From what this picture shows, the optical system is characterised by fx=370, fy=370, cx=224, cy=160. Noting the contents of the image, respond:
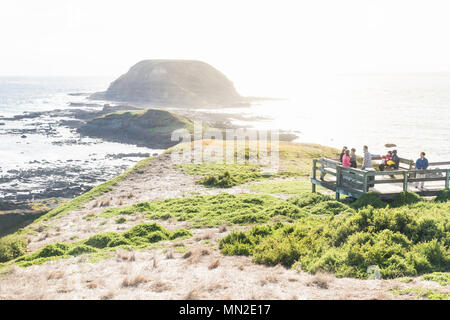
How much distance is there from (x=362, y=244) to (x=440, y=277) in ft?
8.54

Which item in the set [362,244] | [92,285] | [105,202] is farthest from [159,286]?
[105,202]

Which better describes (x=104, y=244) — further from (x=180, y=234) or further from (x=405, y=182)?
(x=405, y=182)

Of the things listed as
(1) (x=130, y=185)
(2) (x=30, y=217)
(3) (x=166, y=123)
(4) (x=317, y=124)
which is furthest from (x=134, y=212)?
(4) (x=317, y=124)

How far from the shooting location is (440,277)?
32.4 feet

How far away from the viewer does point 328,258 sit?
38.4 ft

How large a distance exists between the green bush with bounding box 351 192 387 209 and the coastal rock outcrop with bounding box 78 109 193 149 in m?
75.9

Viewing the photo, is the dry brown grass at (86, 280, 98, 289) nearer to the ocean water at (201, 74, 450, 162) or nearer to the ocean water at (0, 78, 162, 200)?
the ocean water at (0, 78, 162, 200)

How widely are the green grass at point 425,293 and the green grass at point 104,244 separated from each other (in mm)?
9902

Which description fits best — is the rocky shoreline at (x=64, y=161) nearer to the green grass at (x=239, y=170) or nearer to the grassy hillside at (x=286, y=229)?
the green grass at (x=239, y=170)

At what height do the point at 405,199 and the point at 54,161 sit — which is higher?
the point at 405,199

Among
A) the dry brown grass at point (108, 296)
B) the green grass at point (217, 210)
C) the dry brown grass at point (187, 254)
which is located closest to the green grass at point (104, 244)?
Result: the green grass at point (217, 210)
